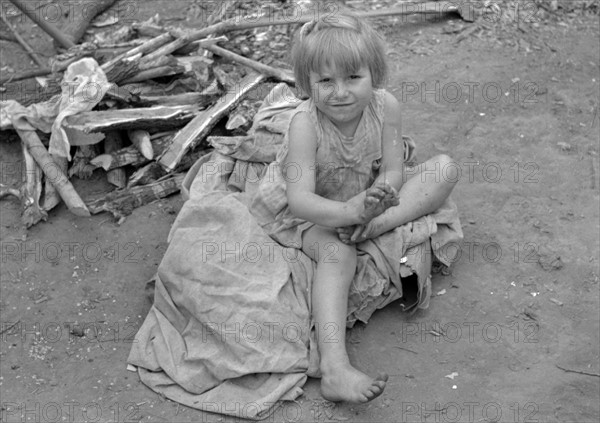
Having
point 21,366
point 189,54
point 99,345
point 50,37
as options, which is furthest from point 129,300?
point 50,37

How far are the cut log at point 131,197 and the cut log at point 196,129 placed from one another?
10cm

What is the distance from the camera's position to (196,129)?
4.76 metres

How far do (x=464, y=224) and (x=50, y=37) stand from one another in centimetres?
318

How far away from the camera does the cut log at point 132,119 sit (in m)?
4.67

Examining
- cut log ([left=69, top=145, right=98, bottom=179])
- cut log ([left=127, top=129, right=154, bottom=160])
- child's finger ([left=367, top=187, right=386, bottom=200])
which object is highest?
child's finger ([left=367, top=187, right=386, bottom=200])

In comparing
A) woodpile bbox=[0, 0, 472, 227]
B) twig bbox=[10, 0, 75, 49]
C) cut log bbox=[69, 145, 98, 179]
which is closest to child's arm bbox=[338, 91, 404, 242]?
woodpile bbox=[0, 0, 472, 227]

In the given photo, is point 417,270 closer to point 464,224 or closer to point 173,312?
point 464,224

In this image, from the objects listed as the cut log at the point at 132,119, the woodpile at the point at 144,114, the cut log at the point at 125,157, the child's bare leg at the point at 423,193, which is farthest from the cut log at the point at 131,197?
the child's bare leg at the point at 423,193

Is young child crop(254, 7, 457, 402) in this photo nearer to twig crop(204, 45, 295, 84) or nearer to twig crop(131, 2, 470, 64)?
twig crop(204, 45, 295, 84)

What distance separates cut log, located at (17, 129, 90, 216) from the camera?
4.52 m

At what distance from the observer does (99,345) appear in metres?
3.83

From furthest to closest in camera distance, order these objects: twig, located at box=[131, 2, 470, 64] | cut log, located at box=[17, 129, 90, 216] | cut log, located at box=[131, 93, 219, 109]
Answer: twig, located at box=[131, 2, 470, 64] < cut log, located at box=[131, 93, 219, 109] < cut log, located at box=[17, 129, 90, 216]

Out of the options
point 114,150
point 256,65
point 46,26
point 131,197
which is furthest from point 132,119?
point 46,26

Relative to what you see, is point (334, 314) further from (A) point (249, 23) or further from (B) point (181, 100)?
(A) point (249, 23)
